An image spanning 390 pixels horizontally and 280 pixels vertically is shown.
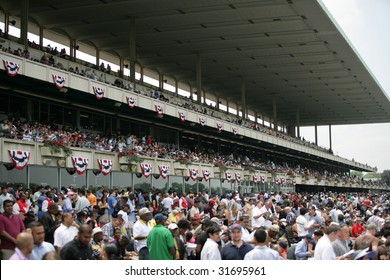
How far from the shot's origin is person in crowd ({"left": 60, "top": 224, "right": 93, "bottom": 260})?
25.1 feet

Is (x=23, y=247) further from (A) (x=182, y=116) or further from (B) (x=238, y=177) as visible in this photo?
(B) (x=238, y=177)

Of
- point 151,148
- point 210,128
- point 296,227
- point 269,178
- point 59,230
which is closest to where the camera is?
point 59,230

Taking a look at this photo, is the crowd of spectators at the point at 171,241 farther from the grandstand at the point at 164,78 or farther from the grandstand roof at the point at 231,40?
the grandstand roof at the point at 231,40

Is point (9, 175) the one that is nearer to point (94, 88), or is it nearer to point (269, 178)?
point (94, 88)

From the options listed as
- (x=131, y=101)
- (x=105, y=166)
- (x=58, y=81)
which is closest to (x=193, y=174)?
(x=131, y=101)

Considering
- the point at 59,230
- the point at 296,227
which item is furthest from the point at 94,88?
the point at 59,230

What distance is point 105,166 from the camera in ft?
101

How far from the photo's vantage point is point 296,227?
15047 mm

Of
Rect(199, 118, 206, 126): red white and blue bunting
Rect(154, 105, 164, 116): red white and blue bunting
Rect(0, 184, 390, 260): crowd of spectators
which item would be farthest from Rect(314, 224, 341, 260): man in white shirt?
Rect(199, 118, 206, 126): red white and blue bunting

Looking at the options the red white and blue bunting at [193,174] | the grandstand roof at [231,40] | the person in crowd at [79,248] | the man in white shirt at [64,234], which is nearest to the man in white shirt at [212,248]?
the person in crowd at [79,248]

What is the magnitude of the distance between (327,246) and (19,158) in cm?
1875
